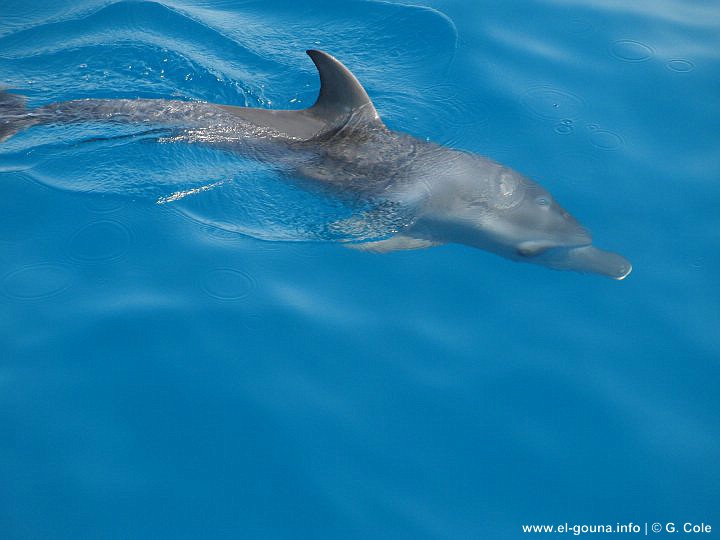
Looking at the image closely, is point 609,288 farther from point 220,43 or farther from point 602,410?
point 220,43

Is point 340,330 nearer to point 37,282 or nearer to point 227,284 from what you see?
point 227,284

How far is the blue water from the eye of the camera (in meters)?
5.38

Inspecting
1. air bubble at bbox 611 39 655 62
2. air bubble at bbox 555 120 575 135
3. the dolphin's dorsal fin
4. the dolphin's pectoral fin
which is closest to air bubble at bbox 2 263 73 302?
the dolphin's pectoral fin

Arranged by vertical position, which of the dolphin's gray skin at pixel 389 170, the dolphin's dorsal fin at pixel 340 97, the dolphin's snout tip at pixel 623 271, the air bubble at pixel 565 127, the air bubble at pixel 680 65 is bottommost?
the dolphin's snout tip at pixel 623 271

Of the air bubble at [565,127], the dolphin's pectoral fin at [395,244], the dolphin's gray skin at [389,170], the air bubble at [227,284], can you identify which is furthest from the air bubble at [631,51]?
the air bubble at [227,284]

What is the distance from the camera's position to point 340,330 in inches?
253

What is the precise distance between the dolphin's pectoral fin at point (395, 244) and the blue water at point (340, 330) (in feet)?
0.25

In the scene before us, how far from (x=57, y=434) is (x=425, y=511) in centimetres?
282

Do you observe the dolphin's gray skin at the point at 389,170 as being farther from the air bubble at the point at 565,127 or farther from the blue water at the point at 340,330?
the air bubble at the point at 565,127

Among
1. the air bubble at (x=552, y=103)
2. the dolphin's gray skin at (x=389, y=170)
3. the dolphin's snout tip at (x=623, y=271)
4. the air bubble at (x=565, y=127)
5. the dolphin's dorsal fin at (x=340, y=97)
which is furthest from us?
the air bubble at (x=552, y=103)

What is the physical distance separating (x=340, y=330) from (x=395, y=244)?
1.13 metres

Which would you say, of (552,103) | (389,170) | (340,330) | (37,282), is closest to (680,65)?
(552,103)

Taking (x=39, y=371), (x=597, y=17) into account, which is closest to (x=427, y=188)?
(x=39, y=371)

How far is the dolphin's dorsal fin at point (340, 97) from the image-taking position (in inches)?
293
